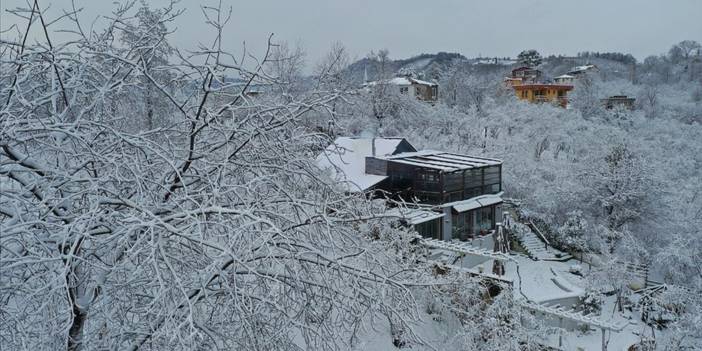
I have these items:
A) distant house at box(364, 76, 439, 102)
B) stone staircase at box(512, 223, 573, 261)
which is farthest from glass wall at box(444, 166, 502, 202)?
distant house at box(364, 76, 439, 102)

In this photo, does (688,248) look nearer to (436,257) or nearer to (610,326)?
(610,326)

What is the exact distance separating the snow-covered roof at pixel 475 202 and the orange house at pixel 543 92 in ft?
90.3

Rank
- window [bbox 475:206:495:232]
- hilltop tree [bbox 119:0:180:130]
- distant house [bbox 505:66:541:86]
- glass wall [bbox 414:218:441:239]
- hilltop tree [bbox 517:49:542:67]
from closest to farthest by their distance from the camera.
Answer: hilltop tree [bbox 119:0:180:130] < glass wall [bbox 414:218:441:239] < window [bbox 475:206:495:232] < distant house [bbox 505:66:541:86] < hilltop tree [bbox 517:49:542:67]

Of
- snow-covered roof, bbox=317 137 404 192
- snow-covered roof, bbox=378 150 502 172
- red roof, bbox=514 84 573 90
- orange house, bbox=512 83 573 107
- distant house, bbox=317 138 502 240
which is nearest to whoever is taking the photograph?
distant house, bbox=317 138 502 240

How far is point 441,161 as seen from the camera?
17141 mm

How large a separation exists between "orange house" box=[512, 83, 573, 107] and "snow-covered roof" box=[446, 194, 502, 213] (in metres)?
27.5

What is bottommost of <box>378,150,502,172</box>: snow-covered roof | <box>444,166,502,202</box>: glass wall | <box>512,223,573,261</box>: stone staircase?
<box>512,223,573,261</box>: stone staircase

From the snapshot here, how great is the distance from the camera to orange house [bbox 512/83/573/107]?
139ft

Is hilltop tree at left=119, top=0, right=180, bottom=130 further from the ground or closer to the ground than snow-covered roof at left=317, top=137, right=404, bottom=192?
further from the ground

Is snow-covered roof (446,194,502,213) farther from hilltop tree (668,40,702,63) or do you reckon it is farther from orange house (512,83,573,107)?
hilltop tree (668,40,702,63)

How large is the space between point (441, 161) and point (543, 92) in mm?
31085

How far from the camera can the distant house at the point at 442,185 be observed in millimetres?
15383

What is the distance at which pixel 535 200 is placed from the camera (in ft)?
65.8

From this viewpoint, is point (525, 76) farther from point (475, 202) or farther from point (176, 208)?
point (176, 208)
